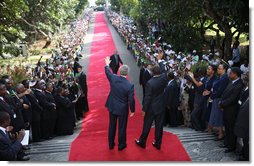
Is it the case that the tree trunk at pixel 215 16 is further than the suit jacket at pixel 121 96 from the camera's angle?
Yes

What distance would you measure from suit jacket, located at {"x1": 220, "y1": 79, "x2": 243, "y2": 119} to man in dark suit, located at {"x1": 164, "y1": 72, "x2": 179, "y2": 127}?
152 cm

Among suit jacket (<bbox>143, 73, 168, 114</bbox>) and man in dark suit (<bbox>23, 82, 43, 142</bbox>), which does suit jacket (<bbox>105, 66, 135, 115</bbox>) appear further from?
man in dark suit (<bbox>23, 82, 43, 142</bbox>)

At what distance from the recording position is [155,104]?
5574 millimetres

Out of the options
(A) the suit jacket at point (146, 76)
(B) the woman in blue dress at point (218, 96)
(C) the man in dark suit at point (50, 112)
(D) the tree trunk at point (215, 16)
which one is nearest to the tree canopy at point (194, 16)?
(D) the tree trunk at point (215, 16)

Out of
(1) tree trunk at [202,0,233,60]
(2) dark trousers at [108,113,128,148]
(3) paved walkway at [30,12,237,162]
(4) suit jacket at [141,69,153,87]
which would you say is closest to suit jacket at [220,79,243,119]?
(3) paved walkway at [30,12,237,162]

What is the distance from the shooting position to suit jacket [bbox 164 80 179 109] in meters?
6.89

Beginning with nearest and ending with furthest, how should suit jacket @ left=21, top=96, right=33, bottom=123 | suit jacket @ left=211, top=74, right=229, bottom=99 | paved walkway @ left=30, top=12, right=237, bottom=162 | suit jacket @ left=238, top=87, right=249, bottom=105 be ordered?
suit jacket @ left=238, top=87, right=249, bottom=105 < paved walkway @ left=30, top=12, right=237, bottom=162 < suit jacket @ left=211, top=74, right=229, bottom=99 < suit jacket @ left=21, top=96, right=33, bottom=123

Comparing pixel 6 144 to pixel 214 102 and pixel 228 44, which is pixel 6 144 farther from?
pixel 228 44

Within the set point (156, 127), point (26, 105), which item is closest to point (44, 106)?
point (26, 105)

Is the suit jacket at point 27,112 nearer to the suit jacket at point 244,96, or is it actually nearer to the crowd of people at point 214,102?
the crowd of people at point 214,102

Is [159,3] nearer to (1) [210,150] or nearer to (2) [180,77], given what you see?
(2) [180,77]

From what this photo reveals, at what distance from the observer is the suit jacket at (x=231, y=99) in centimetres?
525

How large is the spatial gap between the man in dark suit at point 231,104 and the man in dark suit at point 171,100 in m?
1.53

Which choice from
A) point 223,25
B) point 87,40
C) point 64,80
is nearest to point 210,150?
point 64,80
